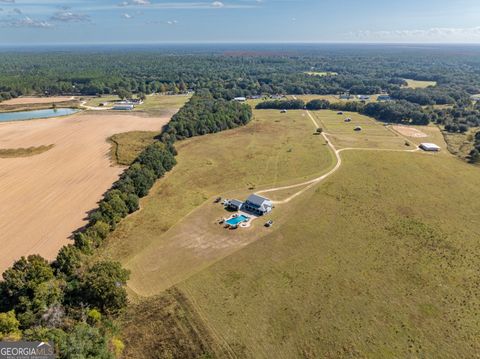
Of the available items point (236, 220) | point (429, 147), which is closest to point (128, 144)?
point (236, 220)

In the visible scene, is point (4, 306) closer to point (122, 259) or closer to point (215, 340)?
point (122, 259)

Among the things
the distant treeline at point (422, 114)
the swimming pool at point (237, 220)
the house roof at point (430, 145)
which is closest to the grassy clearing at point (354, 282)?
the swimming pool at point (237, 220)

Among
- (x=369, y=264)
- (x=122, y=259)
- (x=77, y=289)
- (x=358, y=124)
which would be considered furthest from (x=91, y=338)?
(x=358, y=124)

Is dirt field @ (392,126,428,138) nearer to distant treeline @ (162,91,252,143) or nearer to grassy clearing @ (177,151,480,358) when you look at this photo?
grassy clearing @ (177,151,480,358)

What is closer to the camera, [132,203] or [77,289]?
[77,289]

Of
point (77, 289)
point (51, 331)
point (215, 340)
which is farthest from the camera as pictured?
point (77, 289)

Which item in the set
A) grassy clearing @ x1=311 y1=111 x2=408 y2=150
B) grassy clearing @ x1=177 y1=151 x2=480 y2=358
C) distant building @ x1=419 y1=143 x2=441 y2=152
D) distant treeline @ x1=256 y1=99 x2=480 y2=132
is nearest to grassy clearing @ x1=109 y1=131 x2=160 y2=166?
grassy clearing @ x1=177 y1=151 x2=480 y2=358

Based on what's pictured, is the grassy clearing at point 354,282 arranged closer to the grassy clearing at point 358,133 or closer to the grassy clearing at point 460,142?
the grassy clearing at point 460,142
